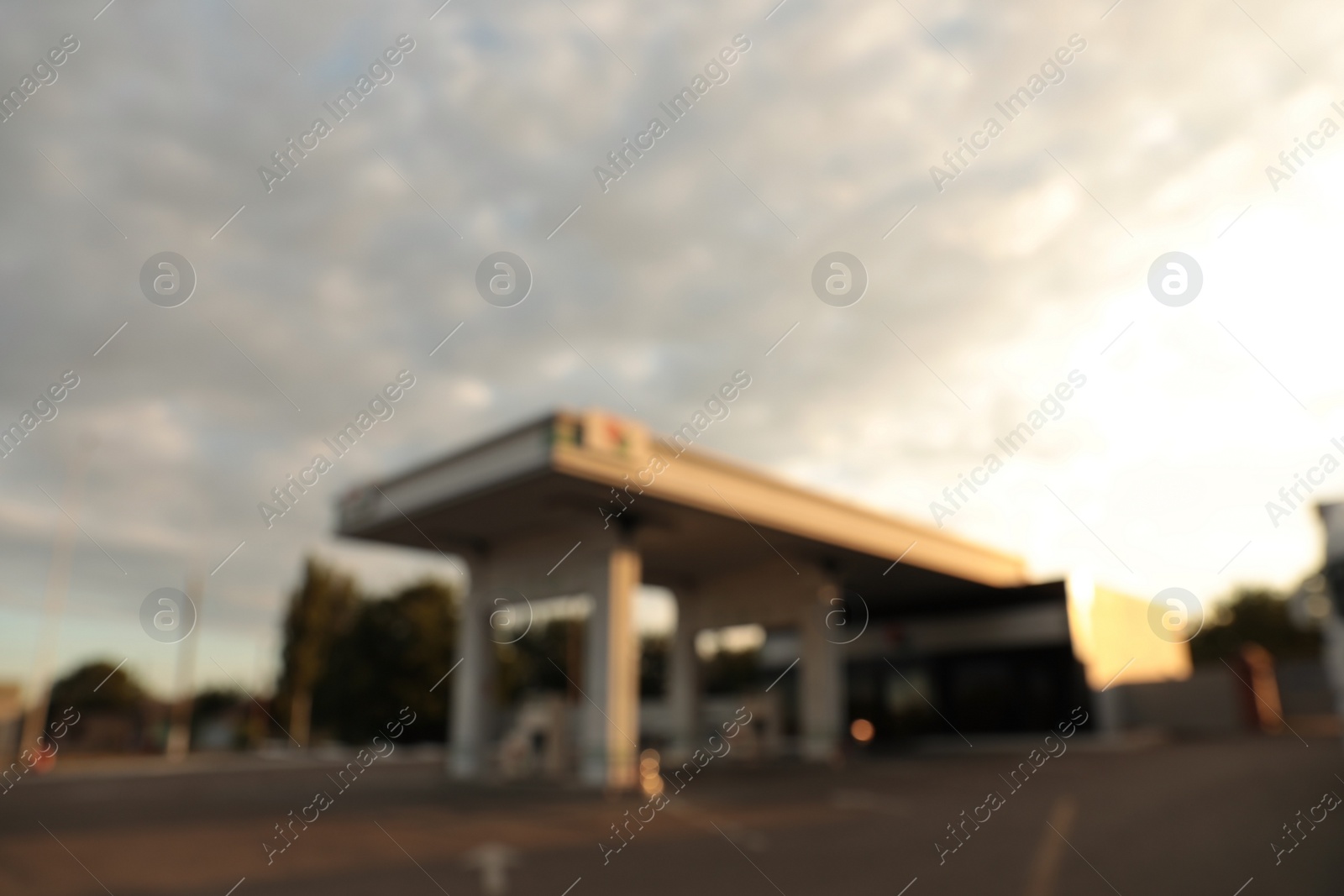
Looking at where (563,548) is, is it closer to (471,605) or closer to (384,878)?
(471,605)

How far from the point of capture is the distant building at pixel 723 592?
18.4 metres

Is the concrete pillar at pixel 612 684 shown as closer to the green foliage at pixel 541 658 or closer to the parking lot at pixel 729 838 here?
the parking lot at pixel 729 838

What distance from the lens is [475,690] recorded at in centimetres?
2288

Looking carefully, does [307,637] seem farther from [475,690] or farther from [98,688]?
[475,690]

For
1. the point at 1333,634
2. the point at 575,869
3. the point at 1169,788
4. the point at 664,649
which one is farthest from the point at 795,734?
the point at 575,869

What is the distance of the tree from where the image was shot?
5056cm

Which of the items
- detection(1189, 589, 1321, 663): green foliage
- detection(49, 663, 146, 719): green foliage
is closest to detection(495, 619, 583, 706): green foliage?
detection(49, 663, 146, 719): green foliage

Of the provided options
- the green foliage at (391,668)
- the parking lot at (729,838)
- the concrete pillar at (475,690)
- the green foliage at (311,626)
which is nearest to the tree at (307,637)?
the green foliage at (311,626)

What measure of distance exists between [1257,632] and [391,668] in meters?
65.6

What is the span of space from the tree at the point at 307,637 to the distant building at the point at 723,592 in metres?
28.8

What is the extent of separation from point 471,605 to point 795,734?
87.2 feet

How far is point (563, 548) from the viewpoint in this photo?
69.5 ft

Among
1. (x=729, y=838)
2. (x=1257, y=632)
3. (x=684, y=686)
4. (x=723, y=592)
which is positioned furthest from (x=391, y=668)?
(x=1257, y=632)

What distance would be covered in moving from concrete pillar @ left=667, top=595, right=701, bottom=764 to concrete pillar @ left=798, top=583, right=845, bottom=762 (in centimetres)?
449
